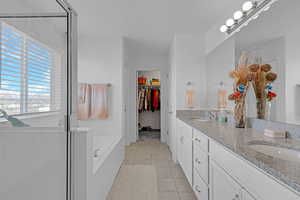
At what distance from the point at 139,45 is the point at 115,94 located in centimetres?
134

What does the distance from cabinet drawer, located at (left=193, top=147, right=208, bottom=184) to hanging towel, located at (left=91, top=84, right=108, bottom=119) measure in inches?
83.9

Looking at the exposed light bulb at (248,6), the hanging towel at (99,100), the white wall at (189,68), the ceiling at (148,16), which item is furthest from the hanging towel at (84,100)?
the exposed light bulb at (248,6)

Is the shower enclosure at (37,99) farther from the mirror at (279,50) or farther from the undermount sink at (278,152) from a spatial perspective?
the mirror at (279,50)

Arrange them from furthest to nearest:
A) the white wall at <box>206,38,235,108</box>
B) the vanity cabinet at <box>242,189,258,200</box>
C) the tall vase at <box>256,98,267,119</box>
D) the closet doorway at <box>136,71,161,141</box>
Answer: the closet doorway at <box>136,71,161,141</box> → the white wall at <box>206,38,235,108</box> → the tall vase at <box>256,98,267,119</box> → the vanity cabinet at <box>242,189,258,200</box>

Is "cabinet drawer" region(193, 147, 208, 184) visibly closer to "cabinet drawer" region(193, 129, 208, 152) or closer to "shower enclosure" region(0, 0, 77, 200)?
"cabinet drawer" region(193, 129, 208, 152)

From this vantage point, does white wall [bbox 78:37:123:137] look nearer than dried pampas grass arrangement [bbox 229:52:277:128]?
No

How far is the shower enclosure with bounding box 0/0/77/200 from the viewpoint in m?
0.74

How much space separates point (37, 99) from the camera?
0.93 m

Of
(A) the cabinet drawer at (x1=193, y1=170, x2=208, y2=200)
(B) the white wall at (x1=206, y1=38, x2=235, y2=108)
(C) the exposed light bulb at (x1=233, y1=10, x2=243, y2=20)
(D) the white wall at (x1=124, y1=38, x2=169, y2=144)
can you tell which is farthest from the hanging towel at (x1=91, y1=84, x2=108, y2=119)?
(C) the exposed light bulb at (x1=233, y1=10, x2=243, y2=20)

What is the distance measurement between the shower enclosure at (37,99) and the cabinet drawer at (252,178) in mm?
1066

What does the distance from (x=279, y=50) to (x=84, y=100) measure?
3.17m

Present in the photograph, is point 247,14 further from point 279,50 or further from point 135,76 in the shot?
point 135,76

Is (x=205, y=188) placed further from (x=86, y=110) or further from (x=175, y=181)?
(x=86, y=110)

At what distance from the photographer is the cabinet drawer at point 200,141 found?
1.69 meters
